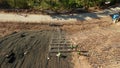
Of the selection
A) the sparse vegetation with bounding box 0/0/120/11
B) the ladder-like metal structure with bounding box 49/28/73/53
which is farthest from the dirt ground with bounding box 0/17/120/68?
the sparse vegetation with bounding box 0/0/120/11

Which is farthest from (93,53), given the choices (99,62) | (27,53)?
(27,53)

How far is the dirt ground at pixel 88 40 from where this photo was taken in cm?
1597

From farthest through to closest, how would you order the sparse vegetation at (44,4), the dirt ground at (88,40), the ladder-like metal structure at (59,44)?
the sparse vegetation at (44,4) → the ladder-like metal structure at (59,44) → the dirt ground at (88,40)

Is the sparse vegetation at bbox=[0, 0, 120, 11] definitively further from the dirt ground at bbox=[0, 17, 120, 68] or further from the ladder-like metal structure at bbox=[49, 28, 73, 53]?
the ladder-like metal structure at bbox=[49, 28, 73, 53]

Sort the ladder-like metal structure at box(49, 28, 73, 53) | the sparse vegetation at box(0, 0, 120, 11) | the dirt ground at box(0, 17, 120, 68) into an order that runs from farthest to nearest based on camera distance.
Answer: the sparse vegetation at box(0, 0, 120, 11), the ladder-like metal structure at box(49, 28, 73, 53), the dirt ground at box(0, 17, 120, 68)

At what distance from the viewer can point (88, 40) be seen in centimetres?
1977

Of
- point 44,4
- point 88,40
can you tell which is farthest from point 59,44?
point 44,4

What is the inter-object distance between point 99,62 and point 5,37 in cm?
843

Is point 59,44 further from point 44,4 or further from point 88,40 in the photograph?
point 44,4

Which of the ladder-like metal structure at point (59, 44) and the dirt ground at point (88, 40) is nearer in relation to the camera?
the dirt ground at point (88, 40)

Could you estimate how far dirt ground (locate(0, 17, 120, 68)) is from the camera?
52.4 ft

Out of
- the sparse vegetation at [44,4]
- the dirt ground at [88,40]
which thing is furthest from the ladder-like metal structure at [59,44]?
the sparse vegetation at [44,4]

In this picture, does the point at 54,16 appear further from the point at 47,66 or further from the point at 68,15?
the point at 47,66

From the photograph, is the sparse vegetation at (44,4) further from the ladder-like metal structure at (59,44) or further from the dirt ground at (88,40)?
the ladder-like metal structure at (59,44)
